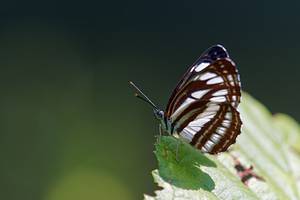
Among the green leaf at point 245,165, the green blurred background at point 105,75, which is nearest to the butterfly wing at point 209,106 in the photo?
the green leaf at point 245,165

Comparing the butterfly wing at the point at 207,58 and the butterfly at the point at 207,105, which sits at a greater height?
the butterfly wing at the point at 207,58

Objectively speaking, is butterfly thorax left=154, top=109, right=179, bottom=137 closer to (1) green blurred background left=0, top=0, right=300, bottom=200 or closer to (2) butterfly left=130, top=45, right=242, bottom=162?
(2) butterfly left=130, top=45, right=242, bottom=162

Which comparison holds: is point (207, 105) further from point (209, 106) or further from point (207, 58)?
point (207, 58)

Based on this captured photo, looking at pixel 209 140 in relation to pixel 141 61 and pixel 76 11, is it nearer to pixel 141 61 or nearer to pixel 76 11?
pixel 141 61

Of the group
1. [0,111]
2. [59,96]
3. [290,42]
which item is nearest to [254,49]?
[290,42]

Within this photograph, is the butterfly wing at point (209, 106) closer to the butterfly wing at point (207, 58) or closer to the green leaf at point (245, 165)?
the butterfly wing at point (207, 58)

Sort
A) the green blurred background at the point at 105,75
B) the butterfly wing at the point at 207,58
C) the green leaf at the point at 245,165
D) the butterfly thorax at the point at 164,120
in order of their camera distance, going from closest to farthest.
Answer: the green leaf at the point at 245,165, the butterfly wing at the point at 207,58, the butterfly thorax at the point at 164,120, the green blurred background at the point at 105,75

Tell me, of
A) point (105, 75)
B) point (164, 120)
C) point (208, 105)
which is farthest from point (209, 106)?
point (105, 75)

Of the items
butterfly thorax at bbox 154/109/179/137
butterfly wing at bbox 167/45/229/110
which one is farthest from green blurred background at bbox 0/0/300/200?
butterfly wing at bbox 167/45/229/110
